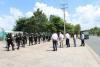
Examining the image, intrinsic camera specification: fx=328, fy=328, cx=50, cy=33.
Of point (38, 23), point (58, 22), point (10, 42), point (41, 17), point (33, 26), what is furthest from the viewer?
point (58, 22)

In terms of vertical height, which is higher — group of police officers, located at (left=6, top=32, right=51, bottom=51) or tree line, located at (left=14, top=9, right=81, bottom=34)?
tree line, located at (left=14, top=9, right=81, bottom=34)

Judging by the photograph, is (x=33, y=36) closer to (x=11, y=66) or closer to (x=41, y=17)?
(x=11, y=66)

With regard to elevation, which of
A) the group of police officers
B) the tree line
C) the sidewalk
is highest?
the tree line

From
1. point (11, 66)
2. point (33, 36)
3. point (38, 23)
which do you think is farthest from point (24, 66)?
point (38, 23)

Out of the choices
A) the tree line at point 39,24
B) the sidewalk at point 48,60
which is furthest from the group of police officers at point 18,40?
the tree line at point 39,24

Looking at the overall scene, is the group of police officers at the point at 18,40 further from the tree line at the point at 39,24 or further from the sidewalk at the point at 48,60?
the tree line at the point at 39,24

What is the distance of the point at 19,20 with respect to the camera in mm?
121000

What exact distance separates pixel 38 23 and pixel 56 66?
9033 cm

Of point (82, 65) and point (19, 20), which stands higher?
point (19, 20)

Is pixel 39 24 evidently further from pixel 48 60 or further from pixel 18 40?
pixel 48 60

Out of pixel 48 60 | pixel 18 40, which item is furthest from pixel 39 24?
pixel 48 60

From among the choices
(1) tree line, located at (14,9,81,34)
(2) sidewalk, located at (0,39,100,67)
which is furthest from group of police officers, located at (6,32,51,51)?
(1) tree line, located at (14,9,81,34)

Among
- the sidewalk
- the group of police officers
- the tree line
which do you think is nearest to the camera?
the sidewalk

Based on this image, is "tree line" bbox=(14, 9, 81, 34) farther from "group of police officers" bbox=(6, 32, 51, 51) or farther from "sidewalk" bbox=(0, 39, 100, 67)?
"sidewalk" bbox=(0, 39, 100, 67)
